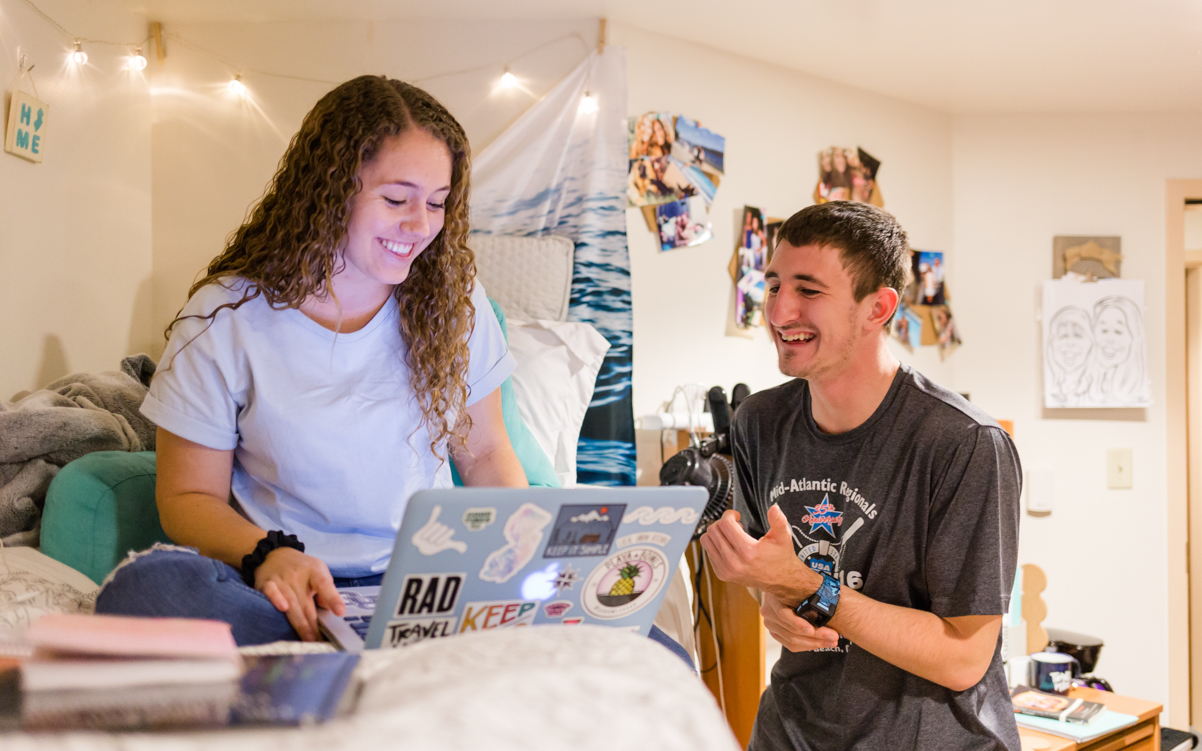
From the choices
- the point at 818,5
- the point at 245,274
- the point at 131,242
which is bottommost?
the point at 245,274

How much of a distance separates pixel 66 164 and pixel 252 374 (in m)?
1.13

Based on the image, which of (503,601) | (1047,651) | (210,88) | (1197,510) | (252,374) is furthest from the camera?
(1197,510)

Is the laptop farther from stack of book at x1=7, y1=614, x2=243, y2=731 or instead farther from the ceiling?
the ceiling

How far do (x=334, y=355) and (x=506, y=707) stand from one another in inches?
30.6

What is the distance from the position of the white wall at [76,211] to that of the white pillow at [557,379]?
924 mm

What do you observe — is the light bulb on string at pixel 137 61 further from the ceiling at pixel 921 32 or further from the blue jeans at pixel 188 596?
the blue jeans at pixel 188 596

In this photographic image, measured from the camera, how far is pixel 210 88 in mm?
2250

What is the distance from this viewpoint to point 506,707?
1.53ft

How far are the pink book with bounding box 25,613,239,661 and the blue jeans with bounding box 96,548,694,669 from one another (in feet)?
1.06

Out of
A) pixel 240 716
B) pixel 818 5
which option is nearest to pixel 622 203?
pixel 818 5

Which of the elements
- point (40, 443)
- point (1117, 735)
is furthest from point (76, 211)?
point (1117, 735)

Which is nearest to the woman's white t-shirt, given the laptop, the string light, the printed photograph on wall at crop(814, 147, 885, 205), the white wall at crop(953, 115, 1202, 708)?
the laptop

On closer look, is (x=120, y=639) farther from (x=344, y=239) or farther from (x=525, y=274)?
(x=525, y=274)

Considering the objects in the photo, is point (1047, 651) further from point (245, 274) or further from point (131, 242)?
point (131, 242)
